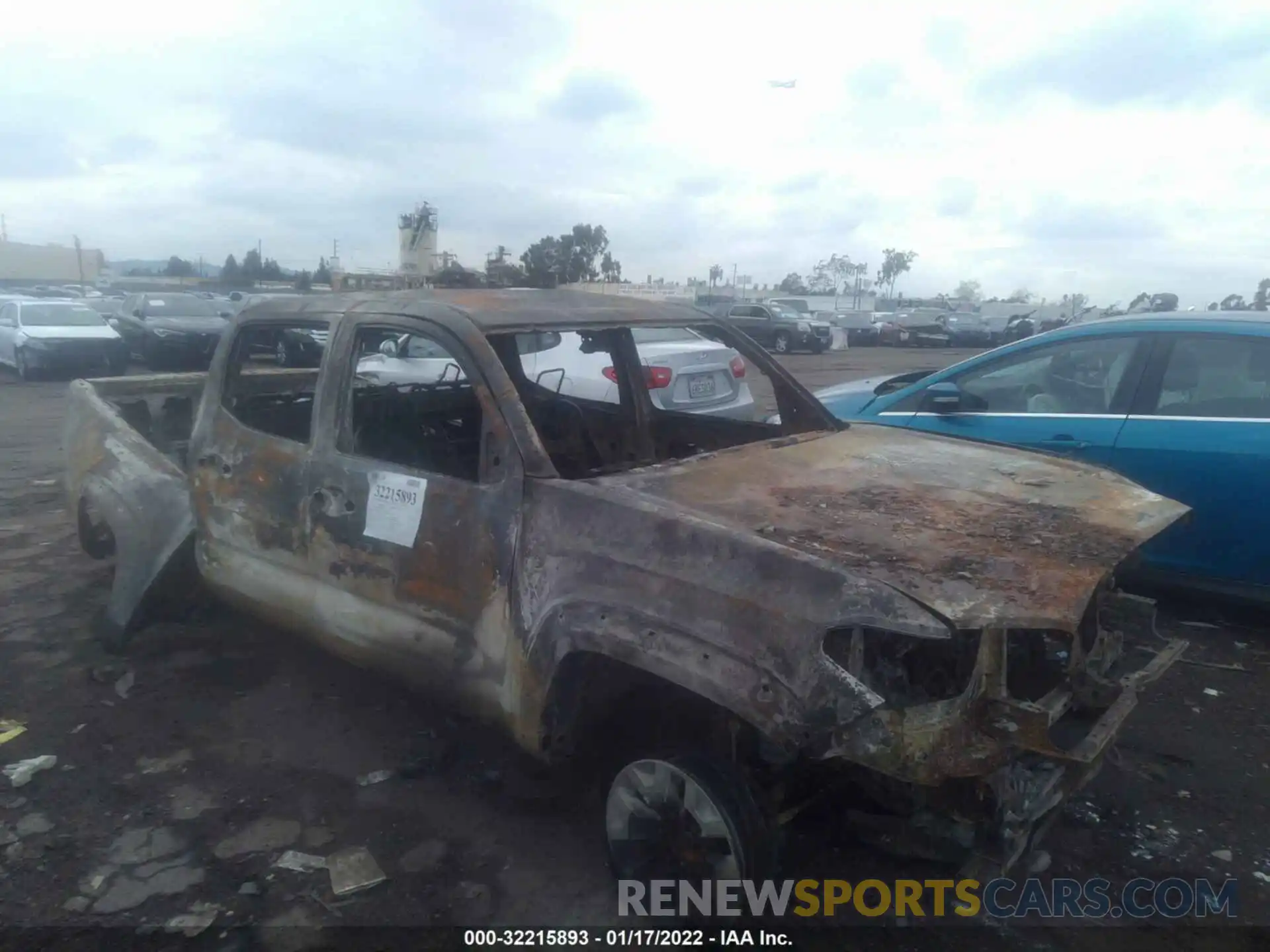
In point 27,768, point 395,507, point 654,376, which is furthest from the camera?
point 654,376

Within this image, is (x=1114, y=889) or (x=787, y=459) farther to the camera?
(x=787, y=459)

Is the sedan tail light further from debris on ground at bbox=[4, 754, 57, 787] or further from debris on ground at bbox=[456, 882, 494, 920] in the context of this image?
debris on ground at bbox=[4, 754, 57, 787]

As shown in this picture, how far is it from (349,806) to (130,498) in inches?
83.8

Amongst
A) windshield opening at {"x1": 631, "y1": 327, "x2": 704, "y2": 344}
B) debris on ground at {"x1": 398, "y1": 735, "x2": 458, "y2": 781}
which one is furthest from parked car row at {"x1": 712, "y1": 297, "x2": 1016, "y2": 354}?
debris on ground at {"x1": 398, "y1": 735, "x2": 458, "y2": 781}

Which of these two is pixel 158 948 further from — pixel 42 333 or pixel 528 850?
pixel 42 333

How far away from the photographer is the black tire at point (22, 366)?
1684cm

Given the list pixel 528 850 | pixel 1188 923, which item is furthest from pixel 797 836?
pixel 1188 923

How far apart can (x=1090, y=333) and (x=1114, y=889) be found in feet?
9.96

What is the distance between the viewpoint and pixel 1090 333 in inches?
195

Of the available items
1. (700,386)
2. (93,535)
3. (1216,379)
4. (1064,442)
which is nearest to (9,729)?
→ (93,535)

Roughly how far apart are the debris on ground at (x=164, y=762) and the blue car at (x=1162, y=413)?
12.1ft

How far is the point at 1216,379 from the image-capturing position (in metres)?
4.55

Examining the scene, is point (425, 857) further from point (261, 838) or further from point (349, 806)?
point (261, 838)

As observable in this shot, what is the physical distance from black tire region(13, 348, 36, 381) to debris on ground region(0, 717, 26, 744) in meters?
15.7
